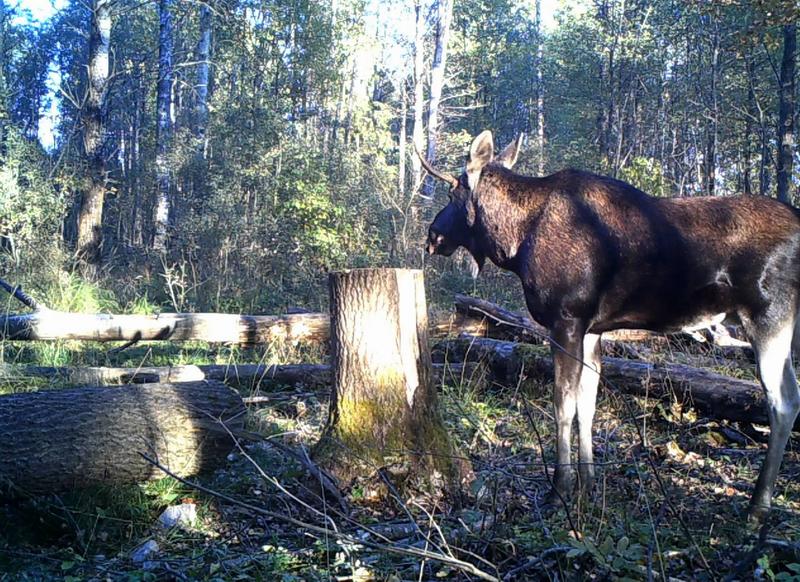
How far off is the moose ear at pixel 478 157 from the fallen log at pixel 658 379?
71.1 inches

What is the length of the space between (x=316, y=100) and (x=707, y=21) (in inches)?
610

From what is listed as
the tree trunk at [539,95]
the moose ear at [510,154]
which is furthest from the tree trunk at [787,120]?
the tree trunk at [539,95]

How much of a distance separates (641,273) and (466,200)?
Answer: 148cm

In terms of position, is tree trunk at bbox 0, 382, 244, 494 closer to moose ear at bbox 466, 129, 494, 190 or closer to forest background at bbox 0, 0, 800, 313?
moose ear at bbox 466, 129, 494, 190

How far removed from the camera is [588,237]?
4.47m

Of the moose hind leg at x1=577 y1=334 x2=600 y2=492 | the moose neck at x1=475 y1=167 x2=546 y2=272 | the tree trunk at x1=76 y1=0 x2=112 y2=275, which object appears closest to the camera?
the moose hind leg at x1=577 y1=334 x2=600 y2=492

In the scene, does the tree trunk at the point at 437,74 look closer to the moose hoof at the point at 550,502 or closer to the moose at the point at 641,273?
the moose at the point at 641,273

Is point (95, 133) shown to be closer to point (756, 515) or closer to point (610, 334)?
point (610, 334)

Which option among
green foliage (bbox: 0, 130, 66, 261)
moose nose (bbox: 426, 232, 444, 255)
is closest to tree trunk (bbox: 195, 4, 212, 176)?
green foliage (bbox: 0, 130, 66, 261)

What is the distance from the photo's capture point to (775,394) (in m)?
4.02

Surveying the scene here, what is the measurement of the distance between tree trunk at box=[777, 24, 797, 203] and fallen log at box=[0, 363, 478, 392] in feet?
28.9

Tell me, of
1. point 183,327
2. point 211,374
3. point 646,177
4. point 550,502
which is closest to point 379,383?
point 550,502

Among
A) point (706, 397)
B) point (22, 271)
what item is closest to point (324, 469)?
point (706, 397)

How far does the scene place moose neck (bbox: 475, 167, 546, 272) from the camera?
191 inches
